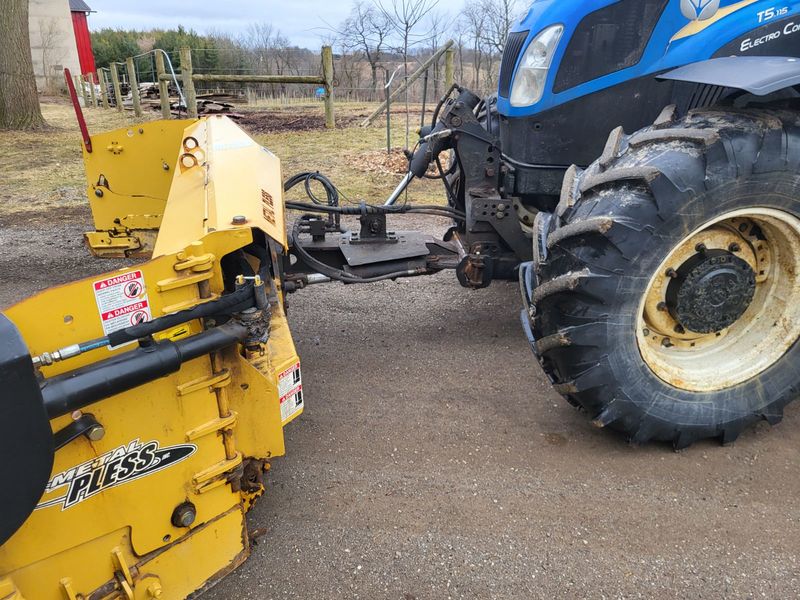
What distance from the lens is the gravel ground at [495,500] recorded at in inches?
85.9

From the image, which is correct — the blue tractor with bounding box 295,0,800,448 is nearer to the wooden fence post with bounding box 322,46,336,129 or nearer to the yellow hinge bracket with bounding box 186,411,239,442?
the yellow hinge bracket with bounding box 186,411,239,442

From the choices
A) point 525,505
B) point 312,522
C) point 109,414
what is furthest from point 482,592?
point 109,414

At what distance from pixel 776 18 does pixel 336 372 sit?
114 inches

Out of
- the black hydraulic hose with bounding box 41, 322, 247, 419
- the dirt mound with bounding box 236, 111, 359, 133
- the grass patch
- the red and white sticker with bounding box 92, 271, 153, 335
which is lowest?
the grass patch

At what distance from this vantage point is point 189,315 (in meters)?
1.85

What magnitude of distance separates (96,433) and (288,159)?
888 centimetres

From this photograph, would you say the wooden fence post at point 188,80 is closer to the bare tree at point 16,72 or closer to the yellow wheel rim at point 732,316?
the bare tree at point 16,72

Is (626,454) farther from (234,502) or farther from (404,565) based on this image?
(234,502)

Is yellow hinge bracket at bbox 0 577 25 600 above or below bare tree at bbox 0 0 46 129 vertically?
below

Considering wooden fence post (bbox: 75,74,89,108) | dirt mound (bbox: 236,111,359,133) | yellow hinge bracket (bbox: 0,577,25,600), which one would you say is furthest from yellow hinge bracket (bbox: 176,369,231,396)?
wooden fence post (bbox: 75,74,89,108)

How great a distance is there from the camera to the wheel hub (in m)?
2.58

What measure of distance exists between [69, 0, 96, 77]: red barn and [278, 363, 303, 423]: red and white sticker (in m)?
40.2

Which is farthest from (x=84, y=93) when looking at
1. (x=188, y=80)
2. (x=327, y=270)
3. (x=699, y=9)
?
(x=699, y=9)

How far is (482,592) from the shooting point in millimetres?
2133
